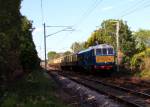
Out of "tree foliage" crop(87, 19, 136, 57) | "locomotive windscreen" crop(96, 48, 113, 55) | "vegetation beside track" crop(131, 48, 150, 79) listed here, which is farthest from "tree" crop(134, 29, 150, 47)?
"locomotive windscreen" crop(96, 48, 113, 55)

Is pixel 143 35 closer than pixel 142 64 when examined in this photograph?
No

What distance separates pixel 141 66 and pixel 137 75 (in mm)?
3085

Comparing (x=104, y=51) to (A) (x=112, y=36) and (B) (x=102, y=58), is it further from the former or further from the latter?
(A) (x=112, y=36)

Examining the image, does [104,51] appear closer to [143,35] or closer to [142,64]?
[142,64]

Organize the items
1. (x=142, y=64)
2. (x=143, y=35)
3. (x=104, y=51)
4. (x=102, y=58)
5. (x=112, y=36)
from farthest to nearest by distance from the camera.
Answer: (x=143, y=35)
(x=112, y=36)
(x=142, y=64)
(x=104, y=51)
(x=102, y=58)

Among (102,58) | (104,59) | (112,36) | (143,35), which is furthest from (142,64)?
(143,35)

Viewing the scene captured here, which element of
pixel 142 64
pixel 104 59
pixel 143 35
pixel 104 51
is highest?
pixel 143 35

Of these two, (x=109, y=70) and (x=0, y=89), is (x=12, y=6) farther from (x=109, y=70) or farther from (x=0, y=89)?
(x=109, y=70)

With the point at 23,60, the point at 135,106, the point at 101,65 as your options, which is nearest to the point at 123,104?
the point at 135,106

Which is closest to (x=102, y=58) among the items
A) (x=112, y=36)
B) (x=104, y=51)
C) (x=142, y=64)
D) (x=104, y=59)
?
(x=104, y=59)

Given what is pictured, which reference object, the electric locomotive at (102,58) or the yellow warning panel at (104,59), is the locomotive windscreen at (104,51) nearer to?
the electric locomotive at (102,58)

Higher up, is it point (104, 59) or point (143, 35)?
point (143, 35)

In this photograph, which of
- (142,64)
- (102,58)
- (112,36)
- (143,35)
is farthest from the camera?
(143,35)

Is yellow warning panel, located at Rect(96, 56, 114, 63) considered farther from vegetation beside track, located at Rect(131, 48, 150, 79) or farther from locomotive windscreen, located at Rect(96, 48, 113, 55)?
vegetation beside track, located at Rect(131, 48, 150, 79)
